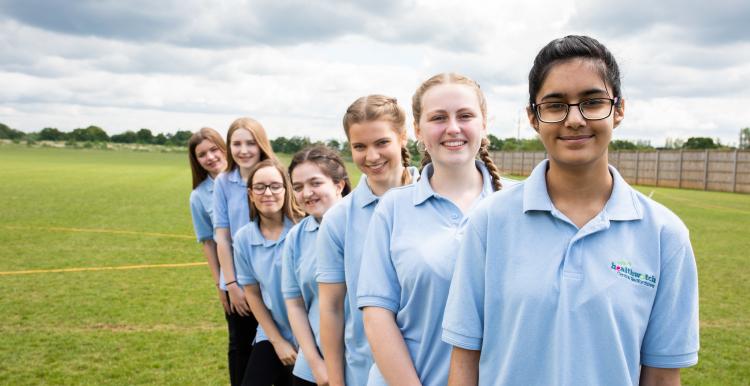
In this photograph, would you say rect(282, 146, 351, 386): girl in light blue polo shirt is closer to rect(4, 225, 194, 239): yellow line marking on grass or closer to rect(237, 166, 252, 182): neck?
rect(237, 166, 252, 182): neck

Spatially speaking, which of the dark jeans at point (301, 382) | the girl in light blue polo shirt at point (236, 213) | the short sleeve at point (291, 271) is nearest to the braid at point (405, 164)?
the short sleeve at point (291, 271)

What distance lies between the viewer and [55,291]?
905 centimetres

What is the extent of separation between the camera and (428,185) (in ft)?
7.63

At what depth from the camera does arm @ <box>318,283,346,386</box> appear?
2.66 m

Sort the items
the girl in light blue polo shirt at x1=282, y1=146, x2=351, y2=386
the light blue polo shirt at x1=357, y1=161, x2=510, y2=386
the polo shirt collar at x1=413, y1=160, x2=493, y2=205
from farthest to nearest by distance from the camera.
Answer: the girl in light blue polo shirt at x1=282, y1=146, x2=351, y2=386 < the polo shirt collar at x1=413, y1=160, x2=493, y2=205 < the light blue polo shirt at x1=357, y1=161, x2=510, y2=386

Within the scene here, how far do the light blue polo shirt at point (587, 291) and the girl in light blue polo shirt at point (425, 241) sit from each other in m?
0.40

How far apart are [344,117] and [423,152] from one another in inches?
15.3

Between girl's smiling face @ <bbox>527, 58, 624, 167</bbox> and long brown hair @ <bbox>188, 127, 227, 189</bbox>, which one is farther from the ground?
girl's smiling face @ <bbox>527, 58, 624, 167</bbox>

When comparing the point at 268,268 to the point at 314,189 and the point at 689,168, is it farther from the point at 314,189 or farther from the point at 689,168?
the point at 689,168

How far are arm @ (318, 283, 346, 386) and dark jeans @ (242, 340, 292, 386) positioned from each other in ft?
3.91

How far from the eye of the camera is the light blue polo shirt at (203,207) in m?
5.37

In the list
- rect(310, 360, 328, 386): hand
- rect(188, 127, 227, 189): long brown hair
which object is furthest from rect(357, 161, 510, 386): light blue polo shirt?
rect(188, 127, 227, 189): long brown hair

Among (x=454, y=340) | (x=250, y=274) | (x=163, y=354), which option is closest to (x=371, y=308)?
(x=454, y=340)

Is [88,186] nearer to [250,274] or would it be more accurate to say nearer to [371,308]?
[250,274]
